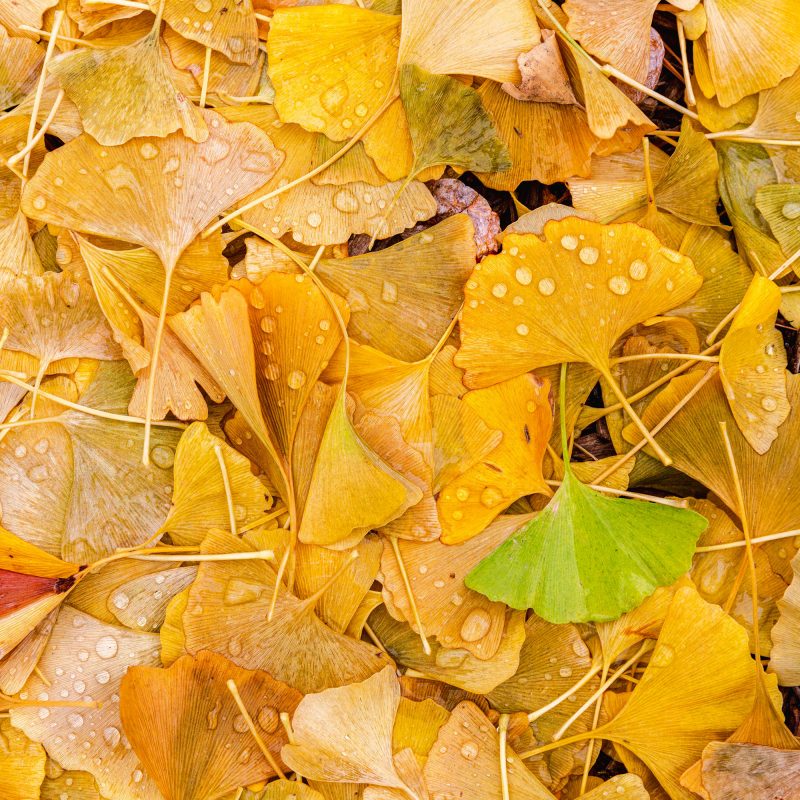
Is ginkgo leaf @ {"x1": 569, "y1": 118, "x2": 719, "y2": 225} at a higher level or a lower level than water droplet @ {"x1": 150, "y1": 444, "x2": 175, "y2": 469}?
higher

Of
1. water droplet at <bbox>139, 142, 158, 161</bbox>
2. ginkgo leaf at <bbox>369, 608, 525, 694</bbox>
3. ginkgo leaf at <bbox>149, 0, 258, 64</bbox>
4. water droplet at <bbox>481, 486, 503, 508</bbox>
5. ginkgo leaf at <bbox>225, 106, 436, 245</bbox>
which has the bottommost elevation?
ginkgo leaf at <bbox>369, 608, 525, 694</bbox>

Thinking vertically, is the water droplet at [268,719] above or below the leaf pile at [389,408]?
below

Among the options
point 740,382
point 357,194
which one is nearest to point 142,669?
point 357,194

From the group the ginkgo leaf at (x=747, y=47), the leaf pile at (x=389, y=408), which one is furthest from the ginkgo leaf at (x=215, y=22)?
the ginkgo leaf at (x=747, y=47)

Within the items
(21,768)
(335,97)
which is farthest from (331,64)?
(21,768)

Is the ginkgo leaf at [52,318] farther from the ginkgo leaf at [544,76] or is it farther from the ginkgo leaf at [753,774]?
the ginkgo leaf at [753,774]

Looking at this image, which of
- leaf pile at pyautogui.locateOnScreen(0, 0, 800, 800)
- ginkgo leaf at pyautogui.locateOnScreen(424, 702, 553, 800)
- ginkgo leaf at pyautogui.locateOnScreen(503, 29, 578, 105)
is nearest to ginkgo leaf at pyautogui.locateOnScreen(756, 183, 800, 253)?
leaf pile at pyautogui.locateOnScreen(0, 0, 800, 800)

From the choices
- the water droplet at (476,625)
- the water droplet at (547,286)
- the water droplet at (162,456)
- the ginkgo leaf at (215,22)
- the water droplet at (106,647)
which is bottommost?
the water droplet at (106,647)

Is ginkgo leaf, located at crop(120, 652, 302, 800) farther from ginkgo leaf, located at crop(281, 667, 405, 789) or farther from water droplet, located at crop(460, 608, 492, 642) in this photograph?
water droplet, located at crop(460, 608, 492, 642)
